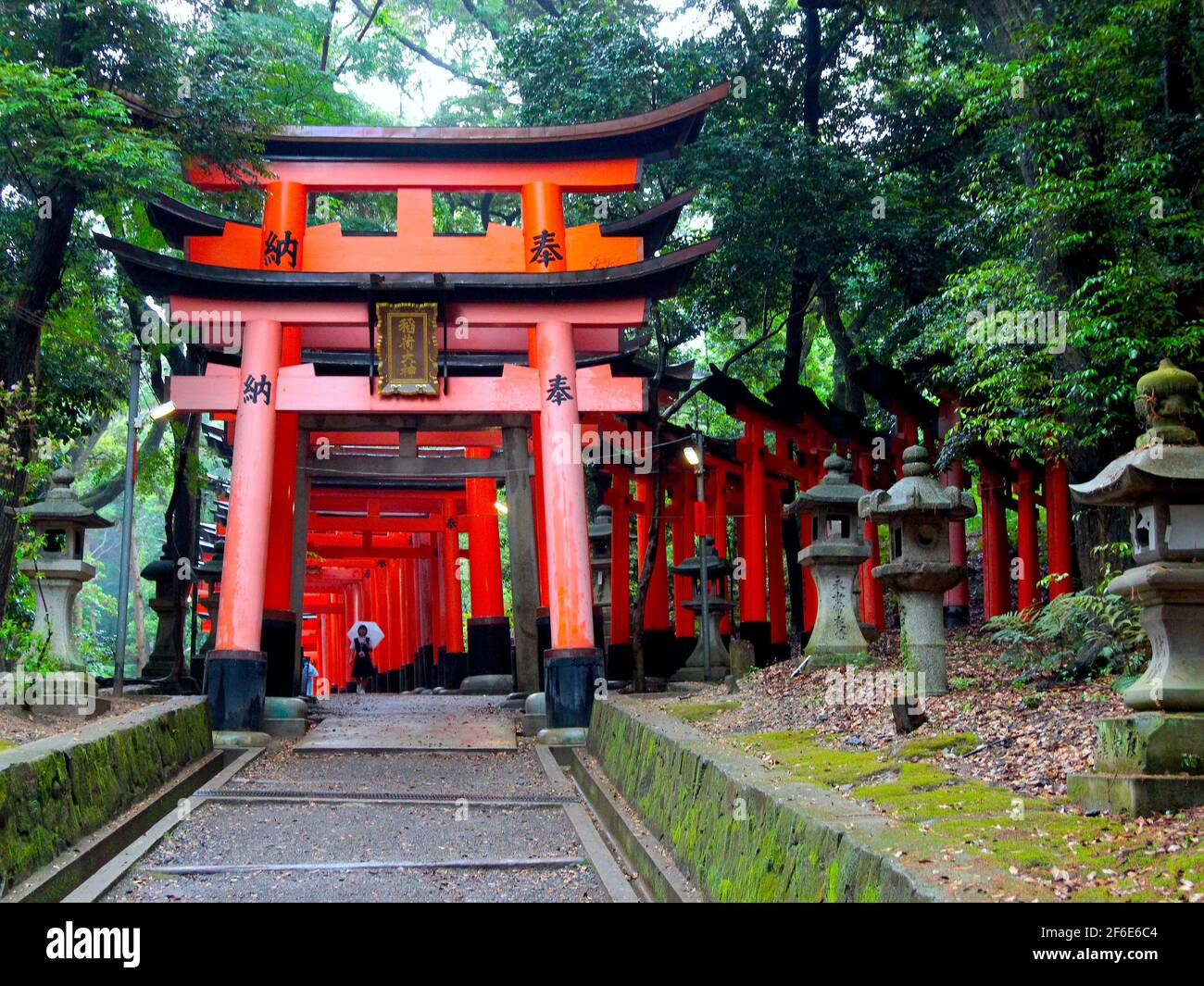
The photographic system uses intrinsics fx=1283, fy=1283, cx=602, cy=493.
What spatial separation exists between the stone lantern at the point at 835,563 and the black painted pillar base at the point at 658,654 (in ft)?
32.8

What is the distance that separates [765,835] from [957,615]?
17.5m

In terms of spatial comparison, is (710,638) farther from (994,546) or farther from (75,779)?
(75,779)

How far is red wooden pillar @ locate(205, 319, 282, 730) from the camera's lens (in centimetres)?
1405

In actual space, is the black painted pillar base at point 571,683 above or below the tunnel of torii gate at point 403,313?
below

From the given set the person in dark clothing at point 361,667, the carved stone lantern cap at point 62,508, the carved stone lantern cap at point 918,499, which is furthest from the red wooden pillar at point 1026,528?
the person in dark clothing at point 361,667

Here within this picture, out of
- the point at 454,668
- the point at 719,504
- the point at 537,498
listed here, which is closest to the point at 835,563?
A: the point at 537,498

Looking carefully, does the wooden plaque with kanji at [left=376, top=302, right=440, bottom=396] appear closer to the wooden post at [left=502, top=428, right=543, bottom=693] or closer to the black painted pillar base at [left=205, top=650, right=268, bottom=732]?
the black painted pillar base at [left=205, top=650, right=268, bottom=732]

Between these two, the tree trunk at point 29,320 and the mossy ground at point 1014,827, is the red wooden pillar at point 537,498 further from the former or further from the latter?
the mossy ground at point 1014,827

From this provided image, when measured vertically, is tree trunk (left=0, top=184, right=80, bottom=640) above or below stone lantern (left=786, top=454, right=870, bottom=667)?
above

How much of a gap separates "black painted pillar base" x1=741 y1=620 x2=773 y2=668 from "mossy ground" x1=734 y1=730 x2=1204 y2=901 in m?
14.5

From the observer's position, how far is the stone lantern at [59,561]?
14.0 m

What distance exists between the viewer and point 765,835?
18.1 ft

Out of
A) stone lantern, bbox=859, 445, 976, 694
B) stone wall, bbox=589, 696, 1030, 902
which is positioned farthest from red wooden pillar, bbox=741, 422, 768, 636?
stone wall, bbox=589, 696, 1030, 902

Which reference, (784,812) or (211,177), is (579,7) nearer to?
(211,177)
